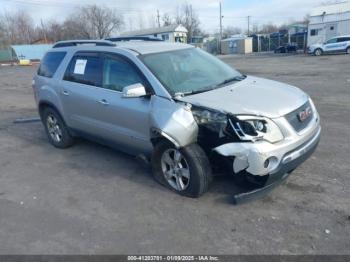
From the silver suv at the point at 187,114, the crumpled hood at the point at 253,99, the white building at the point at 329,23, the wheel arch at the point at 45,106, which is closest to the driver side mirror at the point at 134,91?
the silver suv at the point at 187,114

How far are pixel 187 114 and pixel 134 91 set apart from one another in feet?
2.36

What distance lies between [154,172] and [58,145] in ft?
8.85

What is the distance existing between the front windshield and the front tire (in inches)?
28.3

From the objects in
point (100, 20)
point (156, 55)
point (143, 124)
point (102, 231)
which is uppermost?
point (100, 20)

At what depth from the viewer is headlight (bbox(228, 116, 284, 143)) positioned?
344 cm

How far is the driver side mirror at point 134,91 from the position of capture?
3941mm

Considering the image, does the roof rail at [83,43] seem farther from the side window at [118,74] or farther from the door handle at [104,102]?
the door handle at [104,102]

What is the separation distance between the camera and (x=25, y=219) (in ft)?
12.5

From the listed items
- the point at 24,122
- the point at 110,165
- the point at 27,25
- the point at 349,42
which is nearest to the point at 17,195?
the point at 110,165

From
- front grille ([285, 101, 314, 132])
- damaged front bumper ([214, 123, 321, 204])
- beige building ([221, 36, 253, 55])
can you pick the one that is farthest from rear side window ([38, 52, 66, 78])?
beige building ([221, 36, 253, 55])

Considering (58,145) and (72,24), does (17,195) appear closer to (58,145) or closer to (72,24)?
(58,145)

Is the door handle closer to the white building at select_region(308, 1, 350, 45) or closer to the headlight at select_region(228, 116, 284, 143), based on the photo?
the headlight at select_region(228, 116, 284, 143)

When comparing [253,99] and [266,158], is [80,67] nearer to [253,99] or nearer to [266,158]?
[253,99]

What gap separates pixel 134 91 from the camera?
3.95 m
